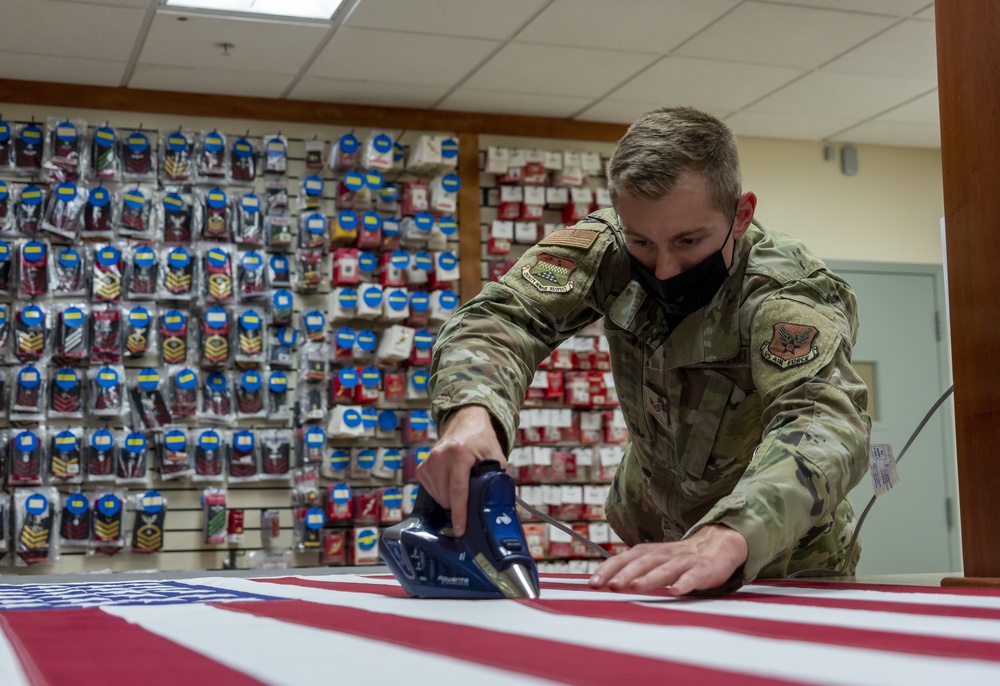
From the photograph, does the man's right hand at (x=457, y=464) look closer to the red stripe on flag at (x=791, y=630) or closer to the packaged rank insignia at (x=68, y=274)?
the red stripe on flag at (x=791, y=630)

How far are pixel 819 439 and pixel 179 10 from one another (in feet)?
13.1

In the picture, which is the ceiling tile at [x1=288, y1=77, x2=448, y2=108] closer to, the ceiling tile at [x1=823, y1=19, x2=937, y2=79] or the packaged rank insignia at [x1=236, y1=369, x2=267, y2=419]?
the packaged rank insignia at [x1=236, y1=369, x2=267, y2=419]

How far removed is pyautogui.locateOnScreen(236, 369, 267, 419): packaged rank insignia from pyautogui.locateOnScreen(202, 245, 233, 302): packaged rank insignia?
41 cm

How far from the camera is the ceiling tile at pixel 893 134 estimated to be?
6.86m

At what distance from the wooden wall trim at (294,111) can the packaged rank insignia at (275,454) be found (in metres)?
1.71

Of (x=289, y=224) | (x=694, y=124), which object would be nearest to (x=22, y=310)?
(x=289, y=224)

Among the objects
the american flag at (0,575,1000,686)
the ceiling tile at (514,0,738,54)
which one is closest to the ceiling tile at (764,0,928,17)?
the ceiling tile at (514,0,738,54)

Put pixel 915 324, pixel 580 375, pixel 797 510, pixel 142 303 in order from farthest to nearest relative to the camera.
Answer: pixel 915 324 < pixel 580 375 < pixel 142 303 < pixel 797 510

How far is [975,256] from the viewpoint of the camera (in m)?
1.85

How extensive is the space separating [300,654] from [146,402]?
4943mm

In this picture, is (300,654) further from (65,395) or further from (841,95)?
(841,95)

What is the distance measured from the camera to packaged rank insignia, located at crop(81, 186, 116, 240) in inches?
217

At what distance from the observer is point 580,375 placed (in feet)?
20.5

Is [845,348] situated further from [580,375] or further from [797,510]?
[580,375]
